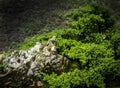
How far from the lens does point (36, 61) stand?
661 cm

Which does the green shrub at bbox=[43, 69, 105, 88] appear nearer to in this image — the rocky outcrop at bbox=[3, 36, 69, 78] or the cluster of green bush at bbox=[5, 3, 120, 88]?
the cluster of green bush at bbox=[5, 3, 120, 88]

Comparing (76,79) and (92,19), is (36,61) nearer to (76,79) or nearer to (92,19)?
(76,79)

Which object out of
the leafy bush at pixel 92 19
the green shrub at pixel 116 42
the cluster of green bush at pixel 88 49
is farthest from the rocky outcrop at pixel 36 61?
the leafy bush at pixel 92 19

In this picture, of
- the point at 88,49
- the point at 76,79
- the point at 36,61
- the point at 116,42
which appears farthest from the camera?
the point at 116,42

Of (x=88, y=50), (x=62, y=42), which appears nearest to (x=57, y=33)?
(x=62, y=42)

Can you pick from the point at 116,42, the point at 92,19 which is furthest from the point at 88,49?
the point at 92,19

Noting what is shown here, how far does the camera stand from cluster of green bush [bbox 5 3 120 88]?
20.6 ft

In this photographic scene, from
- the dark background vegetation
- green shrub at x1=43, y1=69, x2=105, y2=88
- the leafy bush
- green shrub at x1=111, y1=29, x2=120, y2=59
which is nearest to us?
green shrub at x1=43, y1=69, x2=105, y2=88

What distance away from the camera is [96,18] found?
318 inches

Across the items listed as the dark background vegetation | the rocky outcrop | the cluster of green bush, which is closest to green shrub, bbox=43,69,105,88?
the cluster of green bush

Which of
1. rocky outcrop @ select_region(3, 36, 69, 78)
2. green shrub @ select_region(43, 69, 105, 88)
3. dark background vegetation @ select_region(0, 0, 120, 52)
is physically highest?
dark background vegetation @ select_region(0, 0, 120, 52)

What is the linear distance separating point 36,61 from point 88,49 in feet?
3.99

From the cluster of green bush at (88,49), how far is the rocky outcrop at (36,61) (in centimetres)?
18

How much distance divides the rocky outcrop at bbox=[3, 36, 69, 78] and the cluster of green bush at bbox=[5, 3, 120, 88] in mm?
177
